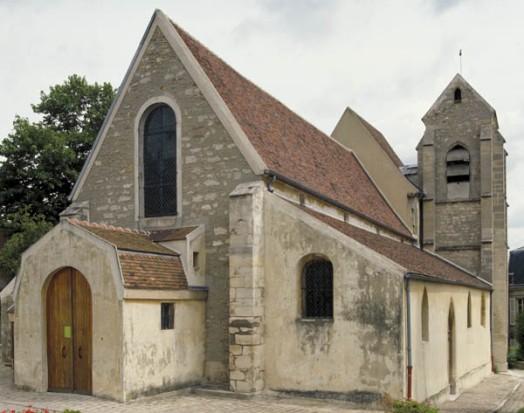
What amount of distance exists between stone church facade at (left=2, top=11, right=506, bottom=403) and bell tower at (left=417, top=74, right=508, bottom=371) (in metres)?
7.65

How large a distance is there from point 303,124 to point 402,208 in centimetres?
684

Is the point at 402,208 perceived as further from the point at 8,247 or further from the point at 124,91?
the point at 8,247

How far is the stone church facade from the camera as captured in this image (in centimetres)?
1486

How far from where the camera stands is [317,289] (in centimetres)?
1595

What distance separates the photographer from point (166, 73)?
18.5 m

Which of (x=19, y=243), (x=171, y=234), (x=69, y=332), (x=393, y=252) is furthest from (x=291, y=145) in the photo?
(x=19, y=243)

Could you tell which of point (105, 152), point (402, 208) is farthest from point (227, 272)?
point (402, 208)

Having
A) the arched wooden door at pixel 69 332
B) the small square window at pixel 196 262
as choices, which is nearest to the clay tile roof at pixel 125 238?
the small square window at pixel 196 262

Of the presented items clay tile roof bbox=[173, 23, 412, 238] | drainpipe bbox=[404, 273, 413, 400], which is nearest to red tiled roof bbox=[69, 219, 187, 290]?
clay tile roof bbox=[173, 23, 412, 238]

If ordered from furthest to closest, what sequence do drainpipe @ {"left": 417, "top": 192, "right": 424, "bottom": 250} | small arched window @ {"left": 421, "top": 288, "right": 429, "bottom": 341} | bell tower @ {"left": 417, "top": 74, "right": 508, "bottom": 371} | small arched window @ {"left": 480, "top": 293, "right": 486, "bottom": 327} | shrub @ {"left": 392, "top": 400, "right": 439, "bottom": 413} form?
drainpipe @ {"left": 417, "top": 192, "right": 424, "bottom": 250}
bell tower @ {"left": 417, "top": 74, "right": 508, "bottom": 371}
small arched window @ {"left": 480, "top": 293, "right": 486, "bottom": 327}
small arched window @ {"left": 421, "top": 288, "right": 429, "bottom": 341}
shrub @ {"left": 392, "top": 400, "right": 439, "bottom": 413}

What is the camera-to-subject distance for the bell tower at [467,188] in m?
28.5

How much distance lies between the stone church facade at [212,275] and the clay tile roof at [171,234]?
0.10 meters

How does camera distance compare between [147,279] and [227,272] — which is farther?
[227,272]

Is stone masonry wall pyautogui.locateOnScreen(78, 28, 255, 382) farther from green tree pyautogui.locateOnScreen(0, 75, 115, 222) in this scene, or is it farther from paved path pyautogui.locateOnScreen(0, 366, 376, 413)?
green tree pyautogui.locateOnScreen(0, 75, 115, 222)
